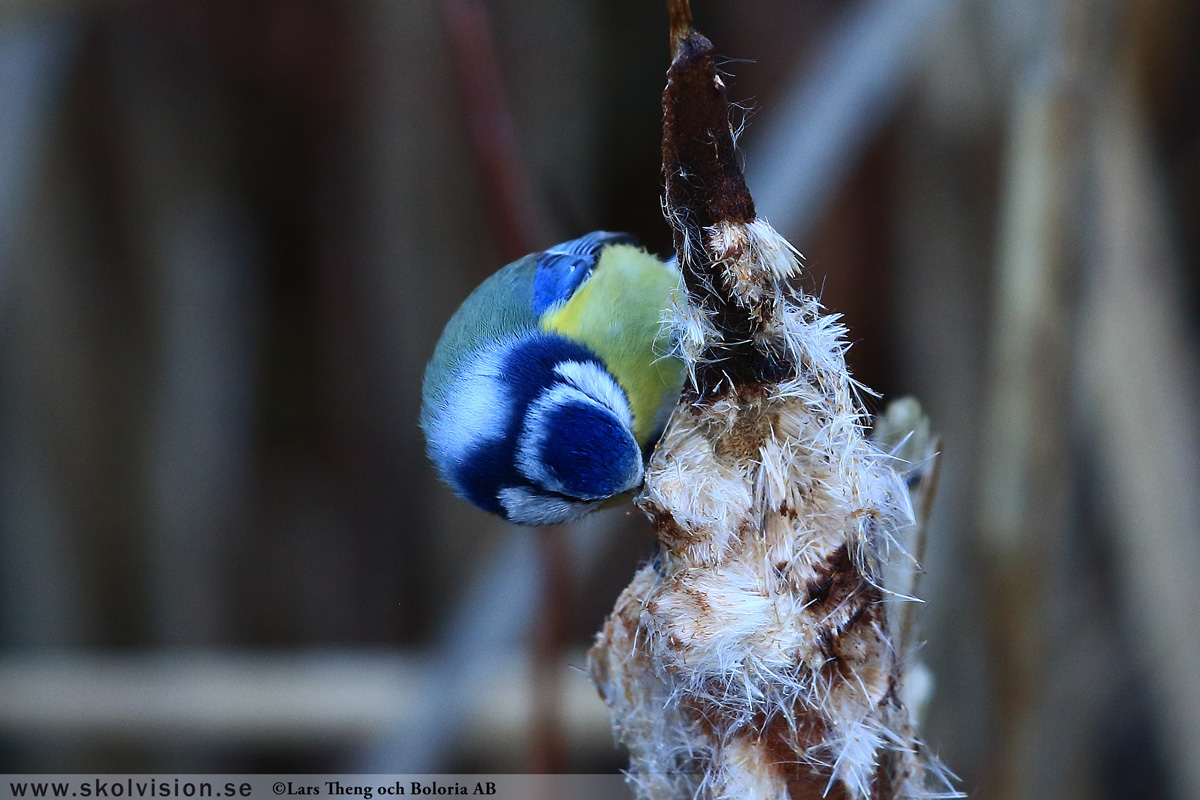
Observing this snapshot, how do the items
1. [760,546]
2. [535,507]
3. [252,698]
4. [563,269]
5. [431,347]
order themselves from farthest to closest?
[431,347]
[252,698]
[563,269]
[535,507]
[760,546]

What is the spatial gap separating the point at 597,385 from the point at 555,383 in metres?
0.05

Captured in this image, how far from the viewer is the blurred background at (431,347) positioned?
122cm

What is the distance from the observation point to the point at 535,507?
78 centimetres

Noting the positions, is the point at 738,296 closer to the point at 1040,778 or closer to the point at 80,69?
the point at 1040,778

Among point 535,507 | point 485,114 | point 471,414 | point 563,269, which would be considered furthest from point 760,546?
point 563,269

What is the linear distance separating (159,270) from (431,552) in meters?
0.83

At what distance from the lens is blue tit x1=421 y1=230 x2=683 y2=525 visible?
775 mm

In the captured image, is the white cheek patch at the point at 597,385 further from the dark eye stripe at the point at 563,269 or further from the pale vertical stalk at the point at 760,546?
the pale vertical stalk at the point at 760,546

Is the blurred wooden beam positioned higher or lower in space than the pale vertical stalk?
lower

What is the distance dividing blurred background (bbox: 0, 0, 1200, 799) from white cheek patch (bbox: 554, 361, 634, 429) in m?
Answer: 0.19

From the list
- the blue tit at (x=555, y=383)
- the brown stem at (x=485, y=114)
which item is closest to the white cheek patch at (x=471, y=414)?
the blue tit at (x=555, y=383)

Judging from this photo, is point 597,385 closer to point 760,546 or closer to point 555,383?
point 555,383

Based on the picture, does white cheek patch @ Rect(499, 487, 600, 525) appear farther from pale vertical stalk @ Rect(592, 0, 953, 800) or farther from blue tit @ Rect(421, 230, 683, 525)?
pale vertical stalk @ Rect(592, 0, 953, 800)

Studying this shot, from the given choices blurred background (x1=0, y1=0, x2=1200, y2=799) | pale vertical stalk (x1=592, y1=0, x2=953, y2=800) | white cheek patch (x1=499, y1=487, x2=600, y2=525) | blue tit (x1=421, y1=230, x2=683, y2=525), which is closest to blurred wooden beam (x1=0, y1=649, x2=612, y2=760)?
blurred background (x1=0, y1=0, x2=1200, y2=799)
